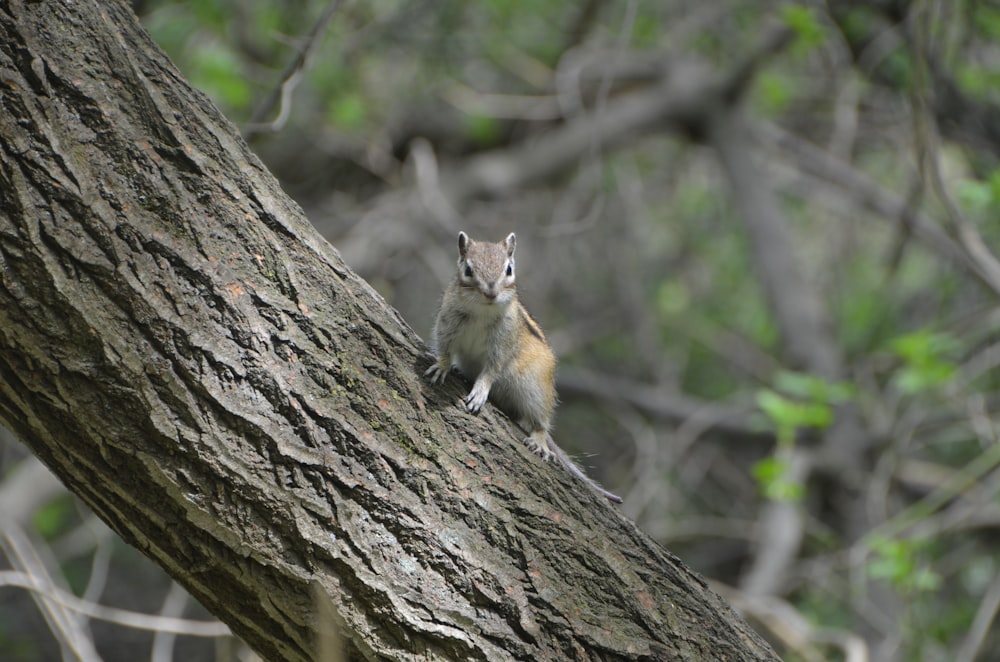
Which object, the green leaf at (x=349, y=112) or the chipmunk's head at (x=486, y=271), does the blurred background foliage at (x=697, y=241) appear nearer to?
the green leaf at (x=349, y=112)

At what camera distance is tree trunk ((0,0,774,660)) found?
1.66 meters

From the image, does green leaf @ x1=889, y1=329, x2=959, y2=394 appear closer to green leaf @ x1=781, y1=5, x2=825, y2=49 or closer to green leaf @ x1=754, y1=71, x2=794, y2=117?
green leaf @ x1=781, y1=5, x2=825, y2=49

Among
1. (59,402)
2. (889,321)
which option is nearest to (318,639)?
(59,402)

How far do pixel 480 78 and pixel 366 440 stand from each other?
6071mm

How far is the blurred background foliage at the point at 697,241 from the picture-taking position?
5.52m

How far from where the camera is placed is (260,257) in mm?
→ 1860

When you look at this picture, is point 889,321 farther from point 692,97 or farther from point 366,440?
point 366,440

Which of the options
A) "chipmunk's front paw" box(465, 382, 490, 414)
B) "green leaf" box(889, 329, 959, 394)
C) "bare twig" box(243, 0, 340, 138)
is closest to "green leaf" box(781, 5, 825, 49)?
"green leaf" box(889, 329, 959, 394)

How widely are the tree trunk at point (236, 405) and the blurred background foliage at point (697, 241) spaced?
2.82 meters

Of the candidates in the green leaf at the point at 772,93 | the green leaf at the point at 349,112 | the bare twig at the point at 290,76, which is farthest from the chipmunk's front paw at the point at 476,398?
the green leaf at the point at 772,93

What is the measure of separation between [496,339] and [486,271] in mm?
236

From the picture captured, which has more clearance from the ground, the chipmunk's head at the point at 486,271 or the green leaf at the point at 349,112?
the green leaf at the point at 349,112

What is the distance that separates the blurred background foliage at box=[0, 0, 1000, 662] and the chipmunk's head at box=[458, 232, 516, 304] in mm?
2076

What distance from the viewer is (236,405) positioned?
1.75 m
